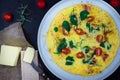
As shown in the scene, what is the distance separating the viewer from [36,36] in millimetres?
1171

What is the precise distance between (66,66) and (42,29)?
0.13 meters

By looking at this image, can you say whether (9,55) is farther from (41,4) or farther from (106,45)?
(106,45)

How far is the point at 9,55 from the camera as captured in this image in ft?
3.83

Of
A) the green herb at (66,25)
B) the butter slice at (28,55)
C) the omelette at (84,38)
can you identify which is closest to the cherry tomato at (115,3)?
the omelette at (84,38)

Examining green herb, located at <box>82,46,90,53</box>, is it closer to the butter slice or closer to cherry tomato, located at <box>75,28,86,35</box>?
cherry tomato, located at <box>75,28,86,35</box>

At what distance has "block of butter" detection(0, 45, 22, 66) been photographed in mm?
1159

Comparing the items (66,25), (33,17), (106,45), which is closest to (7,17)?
(33,17)

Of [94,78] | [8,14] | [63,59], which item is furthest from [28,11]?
[94,78]

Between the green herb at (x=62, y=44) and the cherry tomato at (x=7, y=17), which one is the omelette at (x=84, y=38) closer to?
the green herb at (x=62, y=44)

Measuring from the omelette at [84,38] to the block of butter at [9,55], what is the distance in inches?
3.9

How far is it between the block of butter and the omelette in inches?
3.9

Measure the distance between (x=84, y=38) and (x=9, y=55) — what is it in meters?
0.23

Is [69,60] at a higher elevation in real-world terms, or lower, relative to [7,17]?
lower

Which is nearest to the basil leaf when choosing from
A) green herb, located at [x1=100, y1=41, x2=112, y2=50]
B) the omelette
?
the omelette
